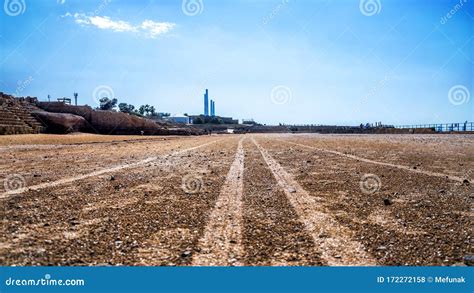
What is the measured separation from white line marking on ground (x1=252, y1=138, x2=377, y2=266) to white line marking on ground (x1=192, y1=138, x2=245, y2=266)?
100 cm

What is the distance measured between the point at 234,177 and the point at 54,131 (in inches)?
1995

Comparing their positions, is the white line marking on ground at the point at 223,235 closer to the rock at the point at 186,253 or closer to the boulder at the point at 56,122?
the rock at the point at 186,253

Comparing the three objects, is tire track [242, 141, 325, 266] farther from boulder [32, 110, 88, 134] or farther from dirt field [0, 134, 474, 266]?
boulder [32, 110, 88, 134]

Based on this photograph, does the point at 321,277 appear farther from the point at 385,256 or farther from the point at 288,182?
the point at 288,182

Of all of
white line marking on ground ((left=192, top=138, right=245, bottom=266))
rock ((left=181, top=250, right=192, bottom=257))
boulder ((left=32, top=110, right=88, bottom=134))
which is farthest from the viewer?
boulder ((left=32, top=110, right=88, bottom=134))

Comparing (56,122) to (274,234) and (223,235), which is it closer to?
(223,235)

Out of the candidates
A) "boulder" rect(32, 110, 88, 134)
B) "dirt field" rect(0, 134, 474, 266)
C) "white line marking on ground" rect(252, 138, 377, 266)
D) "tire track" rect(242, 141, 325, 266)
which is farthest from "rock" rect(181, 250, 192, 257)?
"boulder" rect(32, 110, 88, 134)

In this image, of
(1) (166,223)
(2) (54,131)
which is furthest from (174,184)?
(2) (54,131)

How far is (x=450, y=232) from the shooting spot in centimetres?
488

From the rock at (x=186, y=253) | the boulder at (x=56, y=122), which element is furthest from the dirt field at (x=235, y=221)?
the boulder at (x=56, y=122)

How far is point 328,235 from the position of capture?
477 centimetres

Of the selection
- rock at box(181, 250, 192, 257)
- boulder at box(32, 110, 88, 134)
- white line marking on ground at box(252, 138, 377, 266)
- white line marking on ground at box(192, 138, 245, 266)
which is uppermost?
boulder at box(32, 110, 88, 134)

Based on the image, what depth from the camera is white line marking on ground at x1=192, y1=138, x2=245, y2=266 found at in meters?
3.87

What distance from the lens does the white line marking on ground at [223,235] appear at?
3.87 metres
